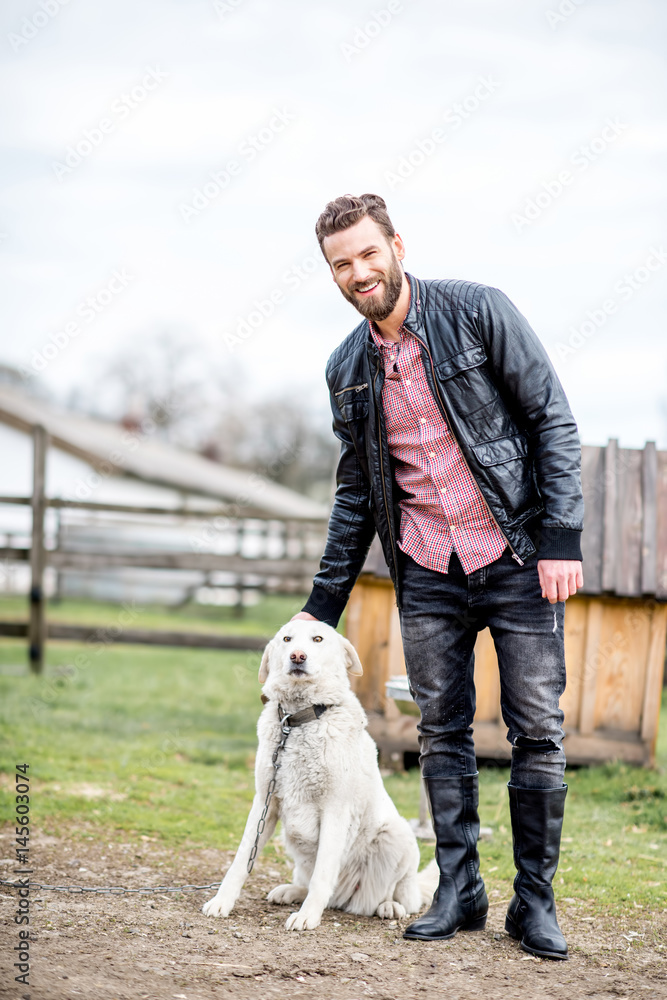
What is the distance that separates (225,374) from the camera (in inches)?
1526

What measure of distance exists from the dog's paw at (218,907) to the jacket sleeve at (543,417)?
163 cm

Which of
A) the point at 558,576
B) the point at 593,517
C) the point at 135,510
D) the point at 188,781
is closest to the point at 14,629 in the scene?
the point at 135,510

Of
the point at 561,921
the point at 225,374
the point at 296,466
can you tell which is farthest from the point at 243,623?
the point at 225,374

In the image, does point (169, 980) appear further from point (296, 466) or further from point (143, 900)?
point (296, 466)

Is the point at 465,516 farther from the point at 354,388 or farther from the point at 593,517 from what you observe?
the point at 593,517

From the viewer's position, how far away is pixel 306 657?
308 cm

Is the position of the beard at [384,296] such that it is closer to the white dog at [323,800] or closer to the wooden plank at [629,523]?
the white dog at [323,800]

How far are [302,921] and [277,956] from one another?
0.27 metres

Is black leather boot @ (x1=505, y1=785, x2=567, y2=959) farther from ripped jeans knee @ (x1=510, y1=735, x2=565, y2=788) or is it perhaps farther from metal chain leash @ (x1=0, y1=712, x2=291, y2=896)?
metal chain leash @ (x1=0, y1=712, x2=291, y2=896)

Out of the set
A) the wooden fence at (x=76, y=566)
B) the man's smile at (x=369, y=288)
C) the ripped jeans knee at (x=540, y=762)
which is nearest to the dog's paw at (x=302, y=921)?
the ripped jeans knee at (x=540, y=762)

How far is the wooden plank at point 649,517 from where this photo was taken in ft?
18.6

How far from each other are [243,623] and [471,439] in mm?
14092

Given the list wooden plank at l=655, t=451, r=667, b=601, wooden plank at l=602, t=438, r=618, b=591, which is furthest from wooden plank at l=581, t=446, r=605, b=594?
wooden plank at l=655, t=451, r=667, b=601

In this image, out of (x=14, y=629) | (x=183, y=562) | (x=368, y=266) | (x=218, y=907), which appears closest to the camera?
(x=368, y=266)
